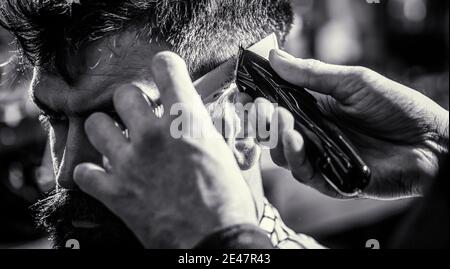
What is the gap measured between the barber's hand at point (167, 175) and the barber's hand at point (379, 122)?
0.33m


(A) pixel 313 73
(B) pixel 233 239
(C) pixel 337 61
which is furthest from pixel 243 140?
(C) pixel 337 61

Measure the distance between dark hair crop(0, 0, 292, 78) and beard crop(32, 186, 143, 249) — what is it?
471 mm

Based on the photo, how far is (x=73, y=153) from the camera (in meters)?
1.81

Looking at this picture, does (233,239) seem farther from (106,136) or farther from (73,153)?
(73,153)

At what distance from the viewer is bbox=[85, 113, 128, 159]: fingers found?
120cm

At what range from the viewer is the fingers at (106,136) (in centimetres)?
120

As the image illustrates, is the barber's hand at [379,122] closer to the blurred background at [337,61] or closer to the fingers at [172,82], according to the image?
the fingers at [172,82]

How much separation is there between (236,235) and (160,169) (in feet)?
0.67

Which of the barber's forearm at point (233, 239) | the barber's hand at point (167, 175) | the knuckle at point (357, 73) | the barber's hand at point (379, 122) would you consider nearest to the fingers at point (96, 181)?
the barber's hand at point (167, 175)

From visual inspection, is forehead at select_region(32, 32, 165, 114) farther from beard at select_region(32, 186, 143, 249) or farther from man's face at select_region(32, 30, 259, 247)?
beard at select_region(32, 186, 143, 249)

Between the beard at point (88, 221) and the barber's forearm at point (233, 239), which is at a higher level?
the barber's forearm at point (233, 239)

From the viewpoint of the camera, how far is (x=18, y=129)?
15.8ft
